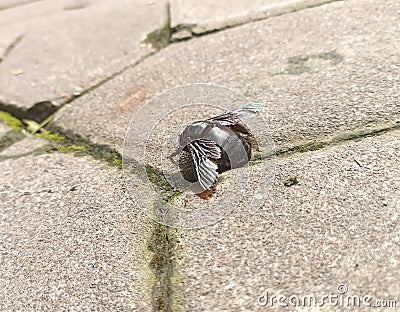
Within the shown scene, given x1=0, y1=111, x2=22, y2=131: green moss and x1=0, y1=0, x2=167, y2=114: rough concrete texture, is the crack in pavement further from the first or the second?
x1=0, y1=0, x2=167, y2=114: rough concrete texture

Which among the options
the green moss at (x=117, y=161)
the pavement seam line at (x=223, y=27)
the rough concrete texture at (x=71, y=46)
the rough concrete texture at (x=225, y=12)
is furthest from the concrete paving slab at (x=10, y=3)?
the green moss at (x=117, y=161)

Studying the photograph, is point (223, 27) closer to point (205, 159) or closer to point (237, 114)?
point (237, 114)

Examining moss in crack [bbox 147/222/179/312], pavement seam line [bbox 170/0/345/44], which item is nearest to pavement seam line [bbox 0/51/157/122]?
pavement seam line [bbox 170/0/345/44]

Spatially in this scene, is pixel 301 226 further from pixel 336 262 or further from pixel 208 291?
pixel 208 291

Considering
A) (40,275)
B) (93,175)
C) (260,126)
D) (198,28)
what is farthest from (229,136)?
(198,28)

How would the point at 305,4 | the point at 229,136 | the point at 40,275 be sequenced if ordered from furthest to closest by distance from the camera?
the point at 305,4 < the point at 229,136 < the point at 40,275

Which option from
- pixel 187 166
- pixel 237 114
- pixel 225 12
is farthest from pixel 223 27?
pixel 187 166
